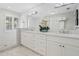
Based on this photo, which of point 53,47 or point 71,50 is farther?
point 53,47

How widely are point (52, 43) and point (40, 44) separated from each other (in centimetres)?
48

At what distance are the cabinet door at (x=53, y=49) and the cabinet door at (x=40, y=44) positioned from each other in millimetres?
179

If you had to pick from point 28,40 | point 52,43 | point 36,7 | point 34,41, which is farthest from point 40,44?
point 36,7

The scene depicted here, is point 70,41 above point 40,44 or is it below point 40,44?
above

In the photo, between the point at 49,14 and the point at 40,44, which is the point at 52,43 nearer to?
the point at 40,44

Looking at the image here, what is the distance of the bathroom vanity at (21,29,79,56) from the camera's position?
131cm

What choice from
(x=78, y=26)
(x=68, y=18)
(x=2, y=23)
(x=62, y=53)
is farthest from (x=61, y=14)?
(x=2, y=23)

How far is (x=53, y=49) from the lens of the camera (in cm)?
168

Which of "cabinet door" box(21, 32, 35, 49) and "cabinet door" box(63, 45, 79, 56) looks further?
"cabinet door" box(21, 32, 35, 49)

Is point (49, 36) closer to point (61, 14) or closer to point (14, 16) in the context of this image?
point (61, 14)

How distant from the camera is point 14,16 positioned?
2.12 m

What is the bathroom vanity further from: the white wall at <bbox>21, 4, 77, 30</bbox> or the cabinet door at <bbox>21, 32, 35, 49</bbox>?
the white wall at <bbox>21, 4, 77, 30</bbox>

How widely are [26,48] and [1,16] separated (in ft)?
4.32

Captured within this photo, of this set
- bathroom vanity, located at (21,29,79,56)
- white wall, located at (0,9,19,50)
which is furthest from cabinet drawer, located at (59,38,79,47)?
white wall, located at (0,9,19,50)
